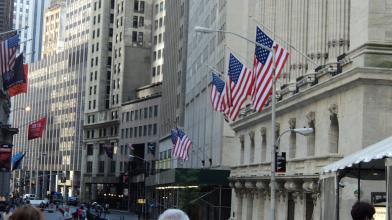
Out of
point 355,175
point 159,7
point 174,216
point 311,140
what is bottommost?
point 174,216

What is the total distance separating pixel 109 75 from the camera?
144m

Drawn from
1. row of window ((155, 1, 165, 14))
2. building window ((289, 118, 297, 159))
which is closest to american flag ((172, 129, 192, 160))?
building window ((289, 118, 297, 159))

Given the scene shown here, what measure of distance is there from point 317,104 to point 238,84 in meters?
3.67

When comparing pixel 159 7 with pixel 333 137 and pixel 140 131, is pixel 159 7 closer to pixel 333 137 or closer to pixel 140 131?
pixel 140 131

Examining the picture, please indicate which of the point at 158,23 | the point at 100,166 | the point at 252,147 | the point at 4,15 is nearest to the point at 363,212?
the point at 252,147

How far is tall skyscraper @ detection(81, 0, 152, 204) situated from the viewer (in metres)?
135

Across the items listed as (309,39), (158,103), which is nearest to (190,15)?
(158,103)

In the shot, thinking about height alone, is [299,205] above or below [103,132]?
below

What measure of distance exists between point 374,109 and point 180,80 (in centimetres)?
6449

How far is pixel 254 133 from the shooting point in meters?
46.0

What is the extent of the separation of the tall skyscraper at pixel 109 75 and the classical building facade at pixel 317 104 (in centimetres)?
8590

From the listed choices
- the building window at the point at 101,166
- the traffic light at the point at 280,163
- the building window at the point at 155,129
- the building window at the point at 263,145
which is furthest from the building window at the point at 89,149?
the traffic light at the point at 280,163

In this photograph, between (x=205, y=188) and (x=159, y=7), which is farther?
→ (x=159, y=7)

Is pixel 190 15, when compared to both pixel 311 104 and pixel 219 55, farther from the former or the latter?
pixel 311 104
